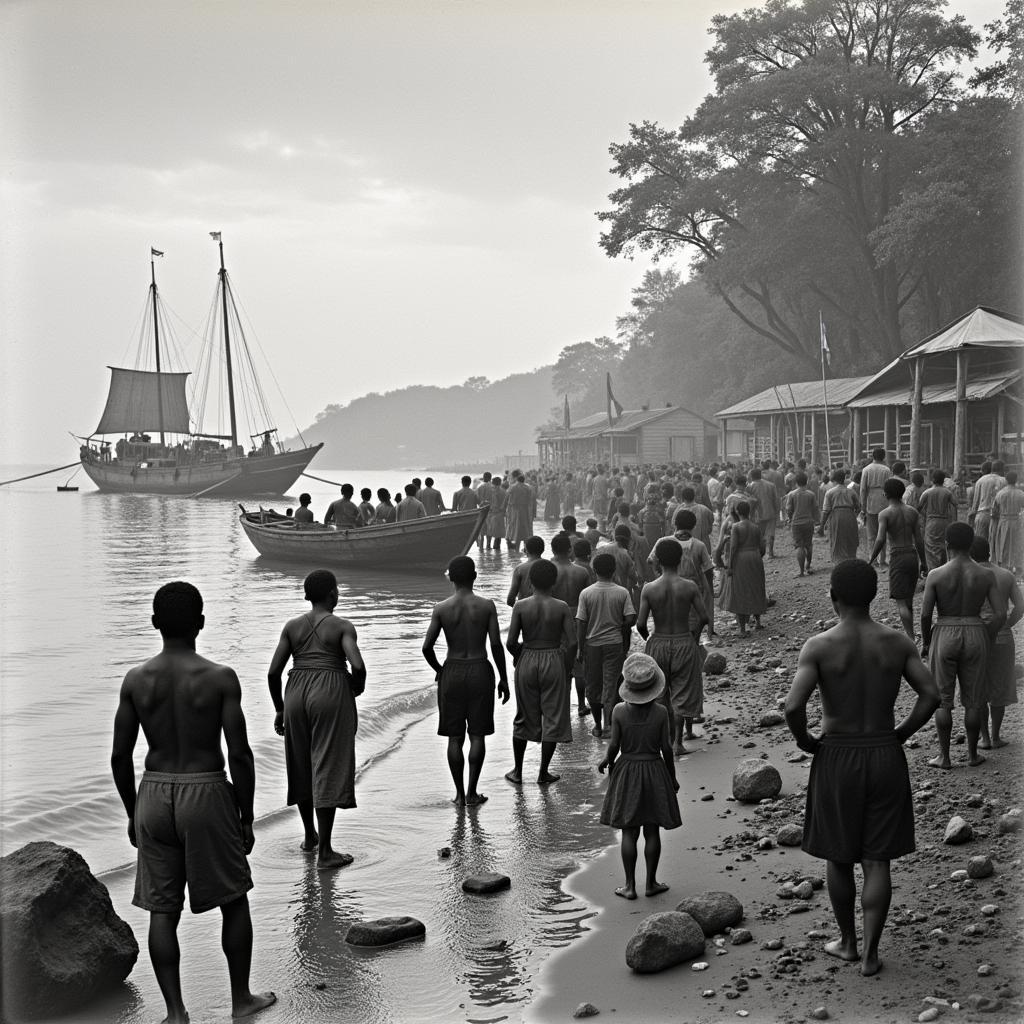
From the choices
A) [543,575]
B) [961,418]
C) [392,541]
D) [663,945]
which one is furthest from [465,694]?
[392,541]

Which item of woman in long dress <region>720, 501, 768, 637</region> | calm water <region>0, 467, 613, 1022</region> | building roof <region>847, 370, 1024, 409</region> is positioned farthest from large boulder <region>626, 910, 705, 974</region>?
building roof <region>847, 370, 1024, 409</region>

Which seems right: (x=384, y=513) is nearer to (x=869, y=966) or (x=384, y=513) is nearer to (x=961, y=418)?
(x=961, y=418)

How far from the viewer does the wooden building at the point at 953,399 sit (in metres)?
21.2

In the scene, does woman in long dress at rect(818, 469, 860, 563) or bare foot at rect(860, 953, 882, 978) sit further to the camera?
woman in long dress at rect(818, 469, 860, 563)

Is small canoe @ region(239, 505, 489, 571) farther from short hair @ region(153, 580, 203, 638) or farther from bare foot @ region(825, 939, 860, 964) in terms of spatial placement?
bare foot @ region(825, 939, 860, 964)

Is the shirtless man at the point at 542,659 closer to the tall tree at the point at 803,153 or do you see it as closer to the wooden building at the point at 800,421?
the wooden building at the point at 800,421

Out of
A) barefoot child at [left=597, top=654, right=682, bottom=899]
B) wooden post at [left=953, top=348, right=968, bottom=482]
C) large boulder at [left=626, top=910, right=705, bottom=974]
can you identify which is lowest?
large boulder at [left=626, top=910, right=705, bottom=974]

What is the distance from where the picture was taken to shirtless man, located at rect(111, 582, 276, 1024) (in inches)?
187

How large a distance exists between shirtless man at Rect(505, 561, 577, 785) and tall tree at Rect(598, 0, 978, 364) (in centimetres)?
3308

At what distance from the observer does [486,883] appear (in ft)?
21.7

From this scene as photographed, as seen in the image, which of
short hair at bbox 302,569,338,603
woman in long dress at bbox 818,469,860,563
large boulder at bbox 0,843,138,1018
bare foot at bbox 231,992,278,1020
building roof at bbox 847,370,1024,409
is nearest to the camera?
bare foot at bbox 231,992,278,1020

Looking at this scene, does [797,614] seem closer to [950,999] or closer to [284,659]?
[284,659]

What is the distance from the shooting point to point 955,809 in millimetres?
6727

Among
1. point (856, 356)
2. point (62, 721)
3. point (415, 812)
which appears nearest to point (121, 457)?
point (856, 356)
